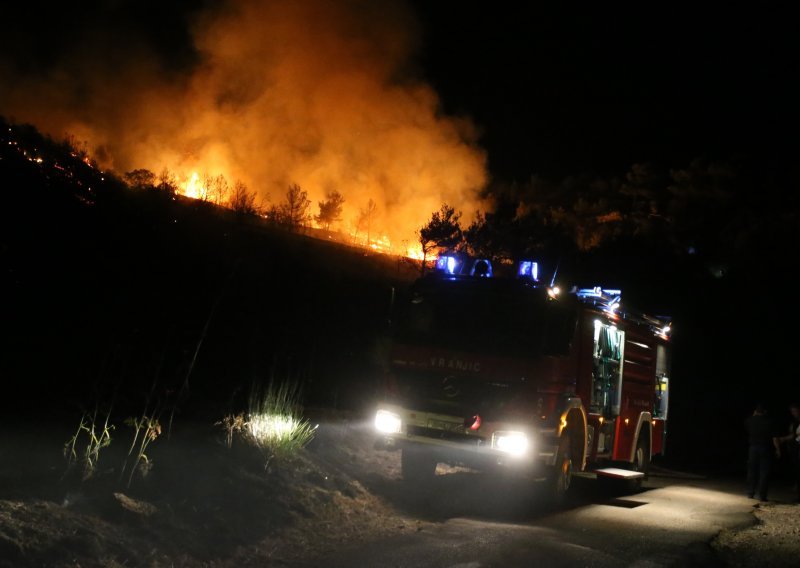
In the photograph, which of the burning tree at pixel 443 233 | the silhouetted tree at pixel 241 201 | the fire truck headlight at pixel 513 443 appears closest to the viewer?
the fire truck headlight at pixel 513 443

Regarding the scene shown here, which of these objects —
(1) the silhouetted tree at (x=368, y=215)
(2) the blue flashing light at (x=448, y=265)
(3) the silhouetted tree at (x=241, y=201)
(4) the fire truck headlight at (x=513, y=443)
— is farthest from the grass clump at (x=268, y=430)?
(1) the silhouetted tree at (x=368, y=215)

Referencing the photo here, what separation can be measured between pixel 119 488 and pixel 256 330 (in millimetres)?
9007

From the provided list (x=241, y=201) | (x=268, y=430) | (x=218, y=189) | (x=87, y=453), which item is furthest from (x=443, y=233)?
(x=87, y=453)

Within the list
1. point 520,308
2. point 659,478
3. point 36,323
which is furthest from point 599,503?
point 36,323

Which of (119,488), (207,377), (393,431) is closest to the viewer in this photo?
(119,488)

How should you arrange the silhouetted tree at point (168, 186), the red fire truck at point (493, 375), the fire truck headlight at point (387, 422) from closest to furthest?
the red fire truck at point (493, 375) → the fire truck headlight at point (387, 422) → the silhouetted tree at point (168, 186)

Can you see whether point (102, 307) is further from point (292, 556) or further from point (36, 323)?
point (292, 556)

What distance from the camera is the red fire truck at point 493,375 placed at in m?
9.76

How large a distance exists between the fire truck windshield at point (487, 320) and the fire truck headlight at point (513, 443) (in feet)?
3.52

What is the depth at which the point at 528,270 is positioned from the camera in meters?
10.7

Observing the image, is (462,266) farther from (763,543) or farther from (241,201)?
(241,201)

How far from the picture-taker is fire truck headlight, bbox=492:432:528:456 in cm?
954

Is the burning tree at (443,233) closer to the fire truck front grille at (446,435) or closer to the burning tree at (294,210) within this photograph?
the burning tree at (294,210)

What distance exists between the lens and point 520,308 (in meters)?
10.3
